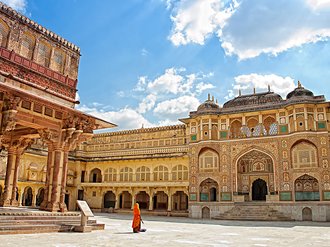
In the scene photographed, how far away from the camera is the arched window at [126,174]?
3816 cm

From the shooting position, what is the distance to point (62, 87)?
602 inches

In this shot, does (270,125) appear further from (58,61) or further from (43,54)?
(43,54)

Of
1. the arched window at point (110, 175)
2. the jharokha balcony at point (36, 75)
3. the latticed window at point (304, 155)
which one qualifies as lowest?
the arched window at point (110, 175)

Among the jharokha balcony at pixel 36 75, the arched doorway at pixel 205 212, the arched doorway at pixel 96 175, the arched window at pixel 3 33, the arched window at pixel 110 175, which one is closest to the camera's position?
the jharokha balcony at pixel 36 75

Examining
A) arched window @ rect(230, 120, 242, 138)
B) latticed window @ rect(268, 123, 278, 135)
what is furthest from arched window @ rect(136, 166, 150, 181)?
latticed window @ rect(268, 123, 278, 135)

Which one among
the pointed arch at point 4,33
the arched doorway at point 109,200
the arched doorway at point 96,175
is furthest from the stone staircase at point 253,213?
the pointed arch at point 4,33

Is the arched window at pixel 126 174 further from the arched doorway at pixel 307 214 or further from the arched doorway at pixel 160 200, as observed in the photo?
the arched doorway at pixel 307 214

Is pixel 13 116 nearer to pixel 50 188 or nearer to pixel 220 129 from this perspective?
pixel 50 188

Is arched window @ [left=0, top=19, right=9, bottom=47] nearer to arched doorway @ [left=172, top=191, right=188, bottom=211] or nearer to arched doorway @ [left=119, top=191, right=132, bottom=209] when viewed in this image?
arched doorway @ [left=172, top=191, right=188, bottom=211]

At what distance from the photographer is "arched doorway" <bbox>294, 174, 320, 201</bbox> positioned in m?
27.3

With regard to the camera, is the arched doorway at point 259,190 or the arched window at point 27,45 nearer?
the arched window at point 27,45

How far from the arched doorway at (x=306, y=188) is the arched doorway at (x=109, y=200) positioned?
21759 millimetres

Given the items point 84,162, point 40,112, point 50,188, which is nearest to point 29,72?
point 40,112

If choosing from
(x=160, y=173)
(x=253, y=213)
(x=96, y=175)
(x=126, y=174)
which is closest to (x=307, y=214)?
(x=253, y=213)
